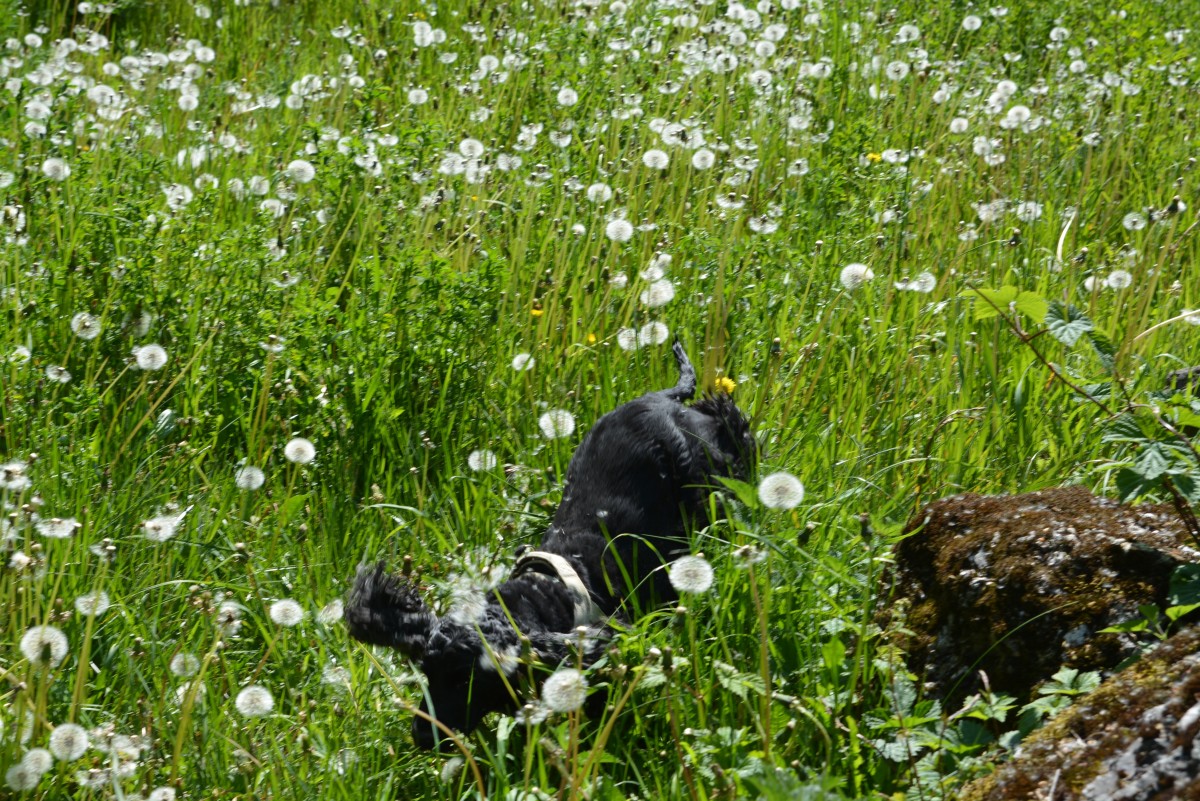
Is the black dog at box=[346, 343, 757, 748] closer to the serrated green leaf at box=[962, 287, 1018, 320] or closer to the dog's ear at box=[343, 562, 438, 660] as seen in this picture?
the dog's ear at box=[343, 562, 438, 660]

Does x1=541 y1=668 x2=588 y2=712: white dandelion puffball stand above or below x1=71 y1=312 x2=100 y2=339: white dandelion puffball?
below

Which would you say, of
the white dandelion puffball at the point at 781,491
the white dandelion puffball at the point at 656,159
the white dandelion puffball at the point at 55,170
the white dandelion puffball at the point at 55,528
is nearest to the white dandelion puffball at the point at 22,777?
the white dandelion puffball at the point at 55,528

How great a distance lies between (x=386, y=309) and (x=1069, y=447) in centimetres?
208

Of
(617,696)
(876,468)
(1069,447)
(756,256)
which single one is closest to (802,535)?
(876,468)

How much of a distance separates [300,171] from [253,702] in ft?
8.47

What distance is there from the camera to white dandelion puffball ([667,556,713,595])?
229 centimetres

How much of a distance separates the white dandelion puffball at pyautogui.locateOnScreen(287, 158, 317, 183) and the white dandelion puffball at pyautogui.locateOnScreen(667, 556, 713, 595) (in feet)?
8.75

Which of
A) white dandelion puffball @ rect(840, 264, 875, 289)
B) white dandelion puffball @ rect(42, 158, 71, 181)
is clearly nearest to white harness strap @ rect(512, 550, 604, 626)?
white dandelion puffball @ rect(840, 264, 875, 289)

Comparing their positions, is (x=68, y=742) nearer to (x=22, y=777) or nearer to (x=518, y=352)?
(x=22, y=777)

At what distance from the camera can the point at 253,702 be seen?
230 centimetres

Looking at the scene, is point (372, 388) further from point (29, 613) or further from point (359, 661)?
point (29, 613)

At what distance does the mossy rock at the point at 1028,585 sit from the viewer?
2.17 m

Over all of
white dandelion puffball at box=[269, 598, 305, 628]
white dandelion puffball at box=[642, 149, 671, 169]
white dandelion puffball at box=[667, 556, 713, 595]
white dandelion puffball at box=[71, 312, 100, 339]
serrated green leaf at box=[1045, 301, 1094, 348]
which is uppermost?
white dandelion puffball at box=[642, 149, 671, 169]

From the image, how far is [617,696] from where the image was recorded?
7.61ft
